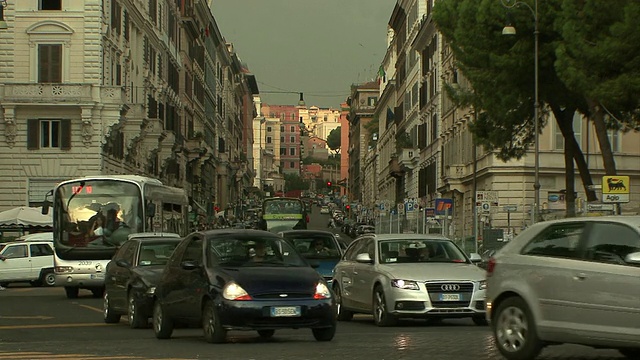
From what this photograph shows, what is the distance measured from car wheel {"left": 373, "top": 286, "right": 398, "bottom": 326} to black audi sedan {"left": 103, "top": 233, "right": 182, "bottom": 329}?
3721 millimetres

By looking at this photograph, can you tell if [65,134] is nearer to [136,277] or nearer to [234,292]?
[136,277]

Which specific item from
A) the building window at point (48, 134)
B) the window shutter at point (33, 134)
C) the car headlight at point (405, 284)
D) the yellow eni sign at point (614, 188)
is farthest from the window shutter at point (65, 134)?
the car headlight at point (405, 284)

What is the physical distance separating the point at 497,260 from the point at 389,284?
6.54 meters

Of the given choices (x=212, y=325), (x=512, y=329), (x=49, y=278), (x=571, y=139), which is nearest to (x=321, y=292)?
(x=212, y=325)

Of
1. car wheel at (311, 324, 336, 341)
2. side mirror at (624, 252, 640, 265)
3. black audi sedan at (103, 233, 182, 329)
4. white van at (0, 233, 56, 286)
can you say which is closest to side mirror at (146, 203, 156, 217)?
white van at (0, 233, 56, 286)

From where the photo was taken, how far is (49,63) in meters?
56.4

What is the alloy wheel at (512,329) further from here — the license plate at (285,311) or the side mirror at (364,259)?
the side mirror at (364,259)

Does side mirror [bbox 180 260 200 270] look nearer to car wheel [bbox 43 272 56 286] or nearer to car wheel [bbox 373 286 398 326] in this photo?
car wheel [bbox 373 286 398 326]

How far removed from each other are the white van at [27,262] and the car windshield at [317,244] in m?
16.5

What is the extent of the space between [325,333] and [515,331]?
399 centimetres

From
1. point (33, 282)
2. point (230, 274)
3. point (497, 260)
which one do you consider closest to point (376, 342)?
point (230, 274)

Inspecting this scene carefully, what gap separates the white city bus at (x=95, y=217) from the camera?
33.6 meters

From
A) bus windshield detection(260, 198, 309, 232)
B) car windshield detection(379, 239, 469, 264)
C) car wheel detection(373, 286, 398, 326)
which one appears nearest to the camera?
car wheel detection(373, 286, 398, 326)

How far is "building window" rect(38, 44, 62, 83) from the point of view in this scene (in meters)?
56.3
